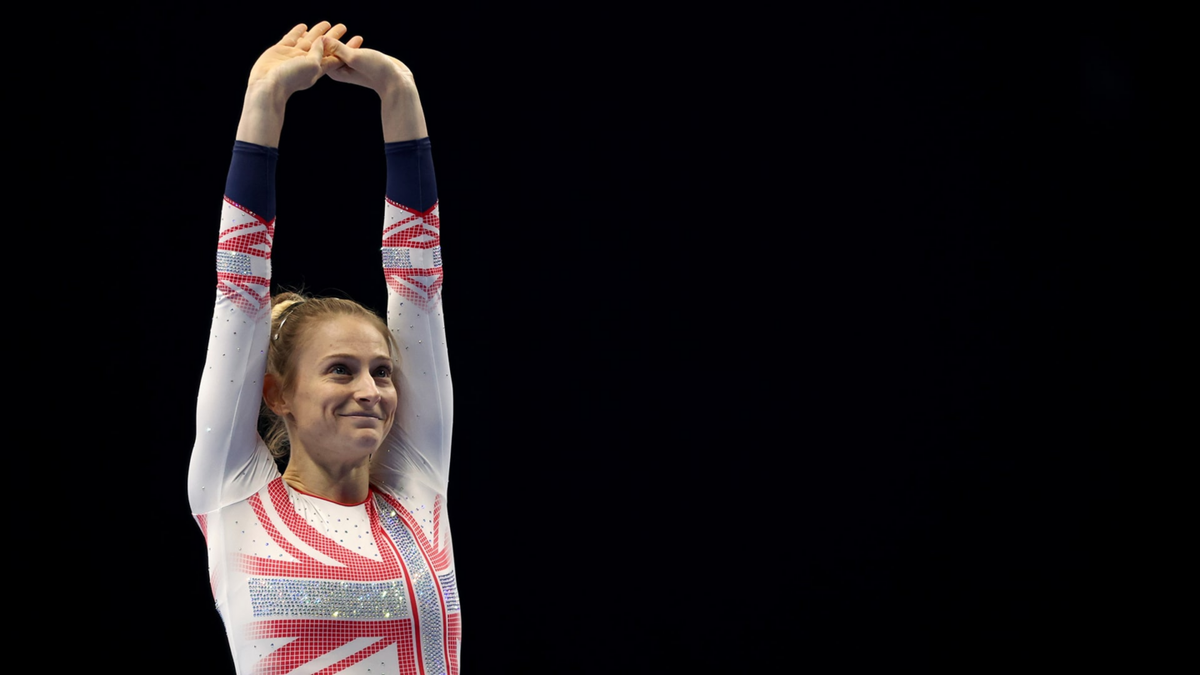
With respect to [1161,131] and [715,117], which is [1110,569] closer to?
[1161,131]

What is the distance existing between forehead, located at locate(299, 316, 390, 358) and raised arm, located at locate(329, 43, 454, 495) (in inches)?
2.8

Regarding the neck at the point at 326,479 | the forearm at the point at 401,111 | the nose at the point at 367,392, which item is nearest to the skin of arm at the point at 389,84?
the forearm at the point at 401,111

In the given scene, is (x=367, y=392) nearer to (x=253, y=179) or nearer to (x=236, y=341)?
(x=236, y=341)

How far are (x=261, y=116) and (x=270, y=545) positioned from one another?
545 millimetres

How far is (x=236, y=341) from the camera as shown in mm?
1403

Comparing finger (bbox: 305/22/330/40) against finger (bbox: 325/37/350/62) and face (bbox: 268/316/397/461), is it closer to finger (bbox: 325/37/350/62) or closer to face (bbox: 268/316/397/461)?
finger (bbox: 325/37/350/62)

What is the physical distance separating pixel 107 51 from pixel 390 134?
137cm

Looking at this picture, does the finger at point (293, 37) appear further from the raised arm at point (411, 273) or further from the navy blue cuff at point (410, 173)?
the navy blue cuff at point (410, 173)

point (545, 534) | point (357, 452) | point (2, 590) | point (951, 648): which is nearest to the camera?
point (357, 452)

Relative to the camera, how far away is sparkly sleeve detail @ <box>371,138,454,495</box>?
62.7 inches

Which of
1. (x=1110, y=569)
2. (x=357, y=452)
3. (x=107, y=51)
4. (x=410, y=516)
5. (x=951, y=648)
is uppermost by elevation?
(x=107, y=51)

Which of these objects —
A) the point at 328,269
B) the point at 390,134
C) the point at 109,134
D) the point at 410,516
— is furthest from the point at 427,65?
the point at 410,516

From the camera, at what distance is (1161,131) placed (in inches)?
135

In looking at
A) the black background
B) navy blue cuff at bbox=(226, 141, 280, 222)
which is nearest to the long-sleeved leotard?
navy blue cuff at bbox=(226, 141, 280, 222)
